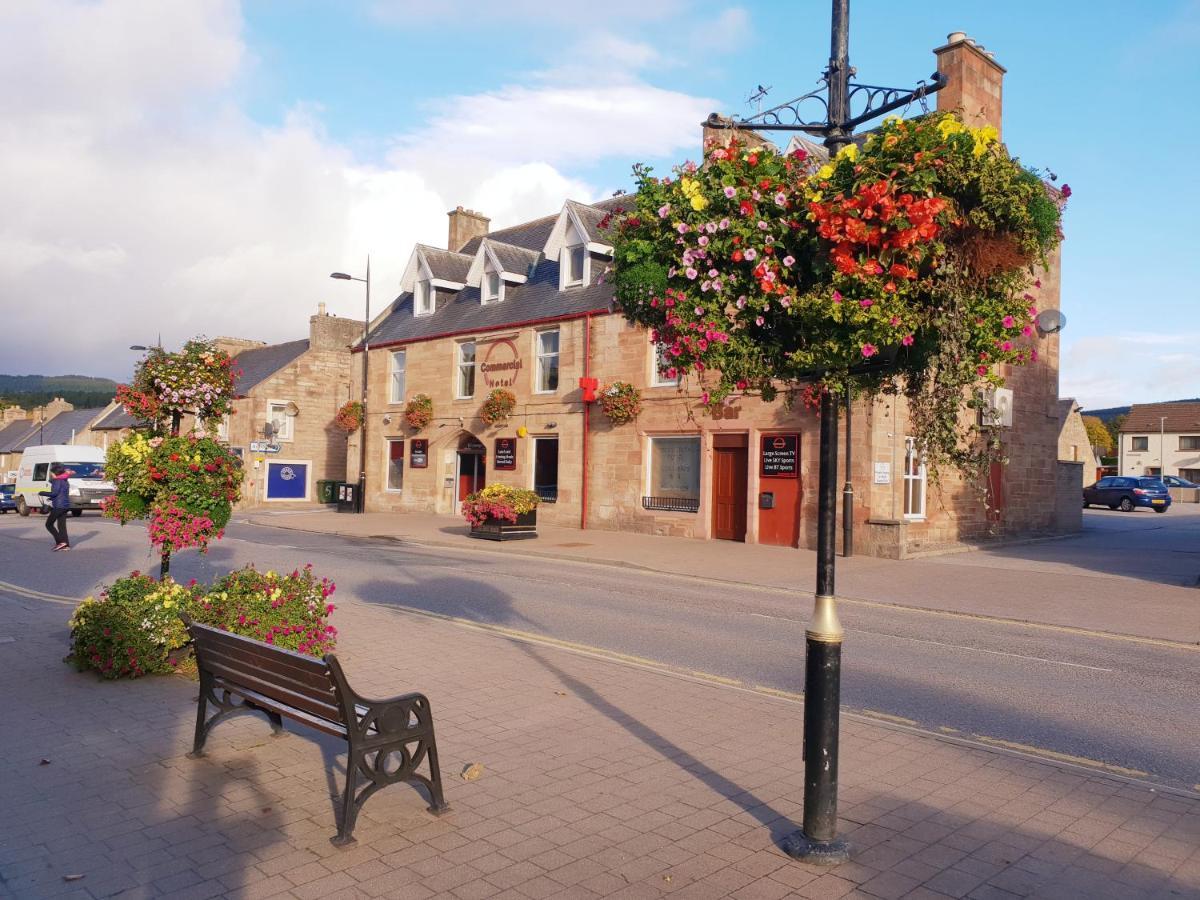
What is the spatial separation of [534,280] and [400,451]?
25.6 ft

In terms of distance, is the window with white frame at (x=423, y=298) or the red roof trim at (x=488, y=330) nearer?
the red roof trim at (x=488, y=330)

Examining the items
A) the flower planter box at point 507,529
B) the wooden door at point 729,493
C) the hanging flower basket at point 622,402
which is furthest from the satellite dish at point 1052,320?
the flower planter box at point 507,529

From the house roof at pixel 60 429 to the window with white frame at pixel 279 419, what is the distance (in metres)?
24.4

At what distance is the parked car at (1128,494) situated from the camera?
43.3 m

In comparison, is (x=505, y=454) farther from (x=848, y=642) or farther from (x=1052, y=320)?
(x=848, y=642)

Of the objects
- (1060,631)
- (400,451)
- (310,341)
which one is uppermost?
(310,341)

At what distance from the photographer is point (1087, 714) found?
740 cm

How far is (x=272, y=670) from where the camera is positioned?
528cm

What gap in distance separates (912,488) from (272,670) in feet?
59.4

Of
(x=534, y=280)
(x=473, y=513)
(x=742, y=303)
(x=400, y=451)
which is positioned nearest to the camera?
(x=742, y=303)

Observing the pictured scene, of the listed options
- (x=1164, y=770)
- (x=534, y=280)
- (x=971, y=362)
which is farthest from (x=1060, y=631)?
(x=534, y=280)

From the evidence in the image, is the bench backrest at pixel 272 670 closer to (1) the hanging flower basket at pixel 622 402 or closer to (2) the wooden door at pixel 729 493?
(2) the wooden door at pixel 729 493

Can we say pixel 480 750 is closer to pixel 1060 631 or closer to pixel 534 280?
pixel 1060 631

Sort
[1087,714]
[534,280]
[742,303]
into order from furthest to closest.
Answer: [534,280] < [1087,714] < [742,303]
